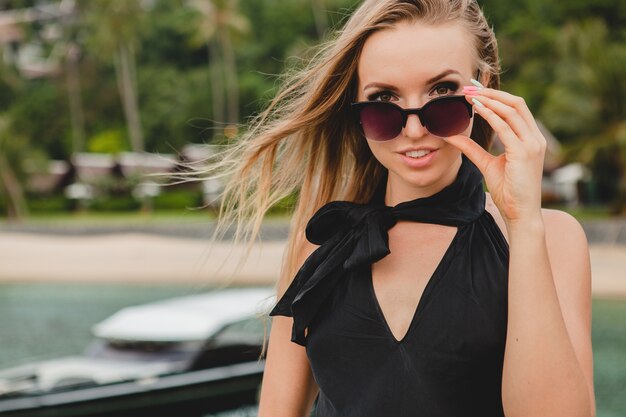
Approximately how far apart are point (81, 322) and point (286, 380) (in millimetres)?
19897

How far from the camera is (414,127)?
1.71m

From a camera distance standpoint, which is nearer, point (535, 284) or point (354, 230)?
point (535, 284)

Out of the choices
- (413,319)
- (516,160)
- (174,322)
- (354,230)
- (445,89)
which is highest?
(445,89)

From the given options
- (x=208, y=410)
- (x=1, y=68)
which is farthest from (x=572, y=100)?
(x=1, y=68)

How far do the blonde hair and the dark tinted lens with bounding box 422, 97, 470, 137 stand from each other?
0.54ft

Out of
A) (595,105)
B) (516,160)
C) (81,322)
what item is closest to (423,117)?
(516,160)

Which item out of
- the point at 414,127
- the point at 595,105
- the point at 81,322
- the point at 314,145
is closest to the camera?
the point at 414,127

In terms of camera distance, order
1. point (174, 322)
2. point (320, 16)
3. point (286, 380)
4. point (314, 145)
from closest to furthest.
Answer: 1. point (286, 380)
2. point (314, 145)
3. point (174, 322)
4. point (320, 16)

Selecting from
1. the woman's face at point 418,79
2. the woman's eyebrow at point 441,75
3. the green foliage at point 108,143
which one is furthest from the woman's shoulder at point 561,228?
the green foliage at point 108,143

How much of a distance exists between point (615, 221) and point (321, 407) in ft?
89.1

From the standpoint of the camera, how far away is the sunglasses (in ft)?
5.47

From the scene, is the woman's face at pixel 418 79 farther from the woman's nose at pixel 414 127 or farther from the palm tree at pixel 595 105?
the palm tree at pixel 595 105

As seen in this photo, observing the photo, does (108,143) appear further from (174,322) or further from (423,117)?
(423,117)

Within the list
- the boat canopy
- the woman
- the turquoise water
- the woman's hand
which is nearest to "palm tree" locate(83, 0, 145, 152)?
the turquoise water
